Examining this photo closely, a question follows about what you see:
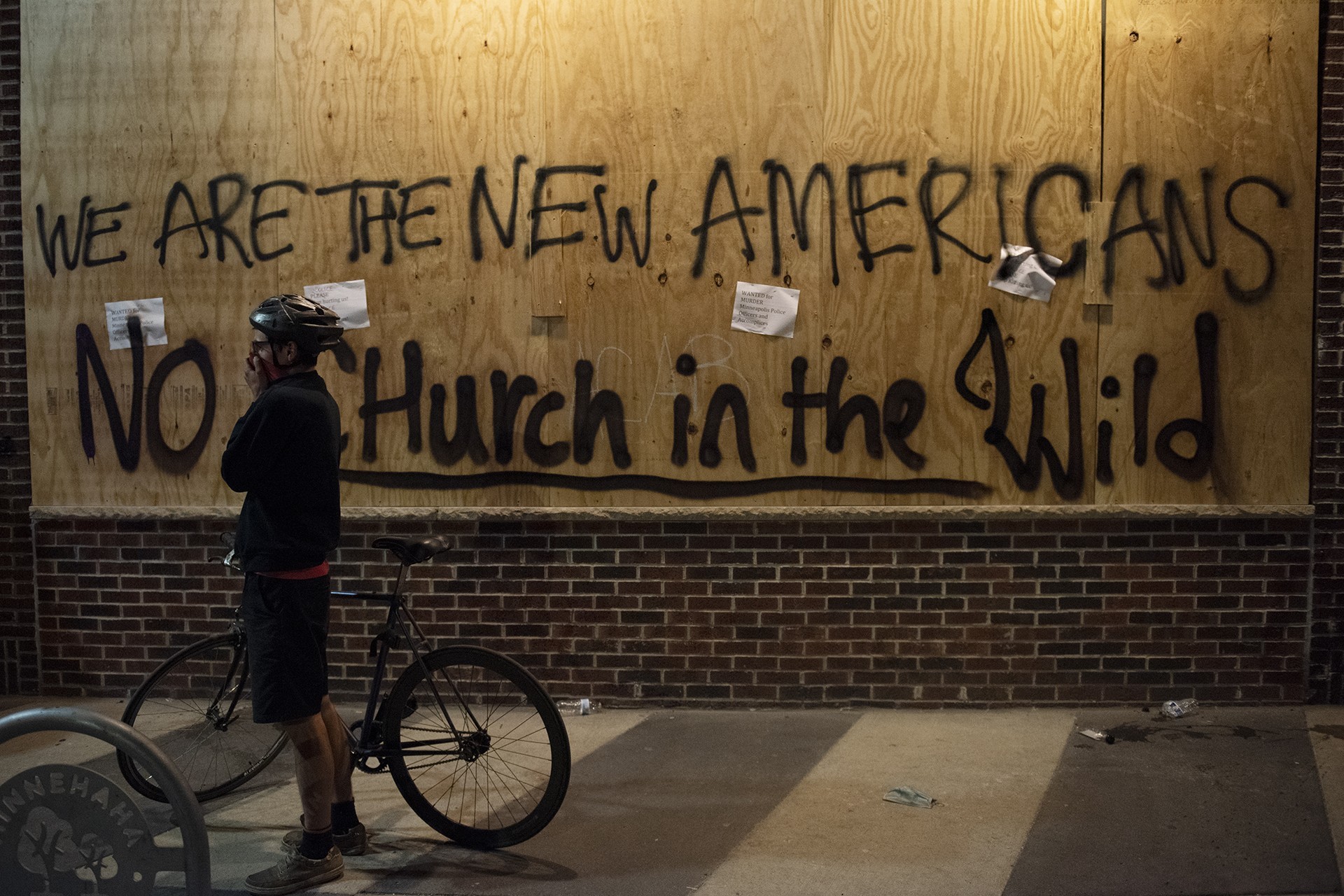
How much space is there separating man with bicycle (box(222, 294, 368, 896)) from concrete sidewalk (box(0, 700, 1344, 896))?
0.29 m

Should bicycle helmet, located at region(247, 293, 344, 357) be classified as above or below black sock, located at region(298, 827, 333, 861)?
above

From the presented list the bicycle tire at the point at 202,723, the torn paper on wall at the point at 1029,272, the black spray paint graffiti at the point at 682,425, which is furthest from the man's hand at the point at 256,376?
the torn paper on wall at the point at 1029,272

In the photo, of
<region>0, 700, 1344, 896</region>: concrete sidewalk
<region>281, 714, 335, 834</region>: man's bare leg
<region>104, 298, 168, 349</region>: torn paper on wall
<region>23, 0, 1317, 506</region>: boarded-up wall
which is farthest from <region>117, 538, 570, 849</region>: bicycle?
<region>104, 298, 168, 349</region>: torn paper on wall

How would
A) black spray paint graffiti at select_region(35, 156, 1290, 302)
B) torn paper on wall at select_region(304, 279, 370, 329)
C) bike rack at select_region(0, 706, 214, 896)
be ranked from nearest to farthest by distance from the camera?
bike rack at select_region(0, 706, 214, 896) < black spray paint graffiti at select_region(35, 156, 1290, 302) < torn paper on wall at select_region(304, 279, 370, 329)

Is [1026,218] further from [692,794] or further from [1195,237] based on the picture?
[692,794]

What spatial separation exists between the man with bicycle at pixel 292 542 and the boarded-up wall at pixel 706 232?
1.97 meters

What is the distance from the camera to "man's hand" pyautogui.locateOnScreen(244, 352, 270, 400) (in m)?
3.93

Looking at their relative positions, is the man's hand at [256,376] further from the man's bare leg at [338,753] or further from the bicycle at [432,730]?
the man's bare leg at [338,753]

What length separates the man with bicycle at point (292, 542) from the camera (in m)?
3.81

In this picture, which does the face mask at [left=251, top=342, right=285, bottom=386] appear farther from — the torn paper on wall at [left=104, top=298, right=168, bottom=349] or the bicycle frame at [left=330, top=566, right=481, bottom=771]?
the torn paper on wall at [left=104, top=298, right=168, bottom=349]

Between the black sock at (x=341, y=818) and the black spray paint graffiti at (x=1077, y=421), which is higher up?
the black spray paint graffiti at (x=1077, y=421)

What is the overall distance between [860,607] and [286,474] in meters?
3.10

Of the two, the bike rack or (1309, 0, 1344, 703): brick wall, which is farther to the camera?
(1309, 0, 1344, 703): brick wall

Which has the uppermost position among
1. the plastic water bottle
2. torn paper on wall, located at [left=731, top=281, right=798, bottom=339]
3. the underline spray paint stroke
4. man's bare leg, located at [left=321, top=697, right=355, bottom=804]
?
torn paper on wall, located at [left=731, top=281, right=798, bottom=339]
